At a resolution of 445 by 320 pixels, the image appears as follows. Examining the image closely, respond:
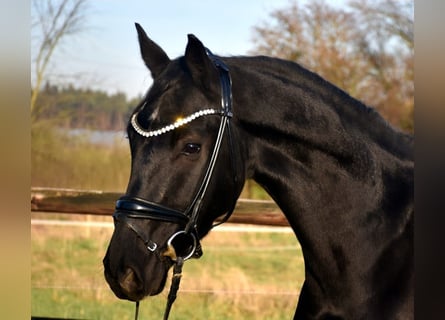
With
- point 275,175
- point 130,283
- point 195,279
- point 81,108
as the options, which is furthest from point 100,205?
point 81,108

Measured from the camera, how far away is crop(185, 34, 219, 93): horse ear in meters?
1.91

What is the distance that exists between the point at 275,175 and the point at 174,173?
0.38 meters

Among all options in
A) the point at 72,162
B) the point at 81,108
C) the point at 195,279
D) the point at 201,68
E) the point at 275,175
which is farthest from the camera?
the point at 81,108

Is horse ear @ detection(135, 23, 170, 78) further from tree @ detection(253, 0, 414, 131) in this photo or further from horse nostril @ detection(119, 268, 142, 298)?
tree @ detection(253, 0, 414, 131)

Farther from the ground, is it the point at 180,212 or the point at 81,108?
the point at 180,212

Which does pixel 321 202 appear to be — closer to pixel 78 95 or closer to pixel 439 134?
pixel 439 134

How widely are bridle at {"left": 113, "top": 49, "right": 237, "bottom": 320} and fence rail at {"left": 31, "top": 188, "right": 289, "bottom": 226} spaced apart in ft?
9.20

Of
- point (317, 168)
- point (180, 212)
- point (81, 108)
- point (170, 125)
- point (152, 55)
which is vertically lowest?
point (81, 108)

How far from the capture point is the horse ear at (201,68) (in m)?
1.91

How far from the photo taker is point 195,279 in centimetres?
589

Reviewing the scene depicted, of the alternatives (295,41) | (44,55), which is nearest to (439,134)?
(295,41)

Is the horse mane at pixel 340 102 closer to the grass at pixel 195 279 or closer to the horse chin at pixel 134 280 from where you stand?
the horse chin at pixel 134 280

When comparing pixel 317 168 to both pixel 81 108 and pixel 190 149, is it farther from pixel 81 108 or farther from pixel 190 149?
pixel 81 108

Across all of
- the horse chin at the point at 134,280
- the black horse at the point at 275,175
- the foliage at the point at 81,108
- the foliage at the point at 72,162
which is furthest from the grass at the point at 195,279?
the horse chin at the point at 134,280
